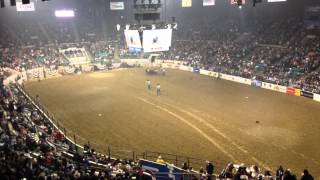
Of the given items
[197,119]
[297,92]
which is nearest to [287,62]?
[297,92]

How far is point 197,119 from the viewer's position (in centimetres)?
2905

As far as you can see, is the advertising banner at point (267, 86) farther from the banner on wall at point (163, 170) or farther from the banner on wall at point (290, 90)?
the banner on wall at point (163, 170)

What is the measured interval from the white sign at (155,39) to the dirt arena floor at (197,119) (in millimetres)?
4816

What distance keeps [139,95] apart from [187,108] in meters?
7.07

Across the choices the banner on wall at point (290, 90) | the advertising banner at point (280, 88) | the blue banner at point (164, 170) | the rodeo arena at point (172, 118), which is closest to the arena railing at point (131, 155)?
the rodeo arena at point (172, 118)

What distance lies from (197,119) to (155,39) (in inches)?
491

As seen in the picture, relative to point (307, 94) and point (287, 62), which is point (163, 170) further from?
point (287, 62)

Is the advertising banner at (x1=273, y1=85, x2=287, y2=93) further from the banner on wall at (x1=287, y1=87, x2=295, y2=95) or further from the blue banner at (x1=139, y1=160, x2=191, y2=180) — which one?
the blue banner at (x1=139, y1=160, x2=191, y2=180)

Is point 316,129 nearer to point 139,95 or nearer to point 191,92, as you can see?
point 191,92

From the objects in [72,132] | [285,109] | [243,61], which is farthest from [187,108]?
[243,61]

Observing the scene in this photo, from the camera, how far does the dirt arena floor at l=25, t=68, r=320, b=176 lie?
73.6ft

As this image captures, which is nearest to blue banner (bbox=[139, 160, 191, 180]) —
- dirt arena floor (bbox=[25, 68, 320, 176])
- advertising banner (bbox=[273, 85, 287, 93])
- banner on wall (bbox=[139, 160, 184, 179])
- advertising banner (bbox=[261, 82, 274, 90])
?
banner on wall (bbox=[139, 160, 184, 179])

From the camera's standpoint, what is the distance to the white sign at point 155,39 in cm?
3753

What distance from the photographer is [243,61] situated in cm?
4900
